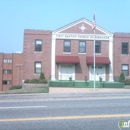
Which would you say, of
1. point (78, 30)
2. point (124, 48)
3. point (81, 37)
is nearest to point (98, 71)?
point (124, 48)

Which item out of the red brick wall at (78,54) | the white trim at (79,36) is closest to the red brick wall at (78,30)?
the white trim at (79,36)

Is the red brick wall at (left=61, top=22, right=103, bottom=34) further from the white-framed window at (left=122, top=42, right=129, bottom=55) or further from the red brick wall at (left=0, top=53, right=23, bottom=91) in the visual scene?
the red brick wall at (left=0, top=53, right=23, bottom=91)

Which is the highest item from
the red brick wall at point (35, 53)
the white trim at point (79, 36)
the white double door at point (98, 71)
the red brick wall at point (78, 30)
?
the red brick wall at point (78, 30)

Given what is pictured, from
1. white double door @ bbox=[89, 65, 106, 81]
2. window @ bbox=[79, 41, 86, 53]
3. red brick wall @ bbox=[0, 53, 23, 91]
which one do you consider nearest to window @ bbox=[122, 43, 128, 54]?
white double door @ bbox=[89, 65, 106, 81]

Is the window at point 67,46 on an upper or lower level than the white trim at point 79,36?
lower

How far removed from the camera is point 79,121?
20.3ft

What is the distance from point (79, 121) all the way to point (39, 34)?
2552 centimetres

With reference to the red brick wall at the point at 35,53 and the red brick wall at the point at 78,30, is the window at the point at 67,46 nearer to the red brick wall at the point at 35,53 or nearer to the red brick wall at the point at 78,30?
the red brick wall at the point at 78,30

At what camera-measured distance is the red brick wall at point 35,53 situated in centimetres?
3042

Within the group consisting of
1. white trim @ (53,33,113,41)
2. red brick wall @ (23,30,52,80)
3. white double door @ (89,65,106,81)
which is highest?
white trim @ (53,33,113,41)

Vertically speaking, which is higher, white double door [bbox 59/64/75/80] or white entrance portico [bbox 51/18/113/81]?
white entrance portico [bbox 51/18/113/81]

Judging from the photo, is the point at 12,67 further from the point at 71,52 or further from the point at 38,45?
the point at 71,52

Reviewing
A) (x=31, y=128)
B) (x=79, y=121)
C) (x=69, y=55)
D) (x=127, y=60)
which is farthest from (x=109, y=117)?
(x=127, y=60)

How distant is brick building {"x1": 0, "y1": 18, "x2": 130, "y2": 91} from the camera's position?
3042 cm
